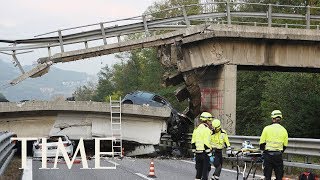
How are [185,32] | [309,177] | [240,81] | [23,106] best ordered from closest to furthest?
[309,177], [185,32], [23,106], [240,81]

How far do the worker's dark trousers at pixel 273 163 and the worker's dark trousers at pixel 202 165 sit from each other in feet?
4.41

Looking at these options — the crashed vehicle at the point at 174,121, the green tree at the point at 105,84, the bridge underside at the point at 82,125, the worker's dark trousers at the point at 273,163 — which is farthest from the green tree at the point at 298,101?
the green tree at the point at 105,84

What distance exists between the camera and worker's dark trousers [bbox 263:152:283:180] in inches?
500

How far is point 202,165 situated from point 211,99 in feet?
43.6

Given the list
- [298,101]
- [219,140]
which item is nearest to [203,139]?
[219,140]

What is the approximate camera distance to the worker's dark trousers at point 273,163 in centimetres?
1269

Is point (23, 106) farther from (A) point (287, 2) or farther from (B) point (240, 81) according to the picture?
(A) point (287, 2)

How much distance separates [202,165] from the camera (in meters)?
13.6

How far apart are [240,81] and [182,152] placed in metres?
22.4

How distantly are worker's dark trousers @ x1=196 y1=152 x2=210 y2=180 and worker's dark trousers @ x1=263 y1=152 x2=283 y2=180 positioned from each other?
134 centimetres

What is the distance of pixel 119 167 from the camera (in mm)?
20031

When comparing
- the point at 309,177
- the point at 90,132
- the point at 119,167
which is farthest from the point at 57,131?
the point at 309,177

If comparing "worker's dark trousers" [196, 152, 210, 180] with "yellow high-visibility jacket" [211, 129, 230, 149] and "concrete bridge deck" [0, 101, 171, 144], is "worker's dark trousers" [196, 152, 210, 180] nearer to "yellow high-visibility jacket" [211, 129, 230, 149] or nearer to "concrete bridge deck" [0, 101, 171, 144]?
"yellow high-visibility jacket" [211, 129, 230, 149]

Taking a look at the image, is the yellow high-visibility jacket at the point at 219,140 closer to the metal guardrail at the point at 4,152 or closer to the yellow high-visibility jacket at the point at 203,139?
the yellow high-visibility jacket at the point at 203,139
